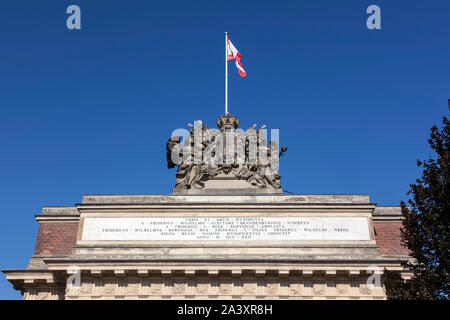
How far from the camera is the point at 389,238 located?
2327 cm

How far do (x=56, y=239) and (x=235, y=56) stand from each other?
14.5 metres

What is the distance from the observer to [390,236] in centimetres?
2331

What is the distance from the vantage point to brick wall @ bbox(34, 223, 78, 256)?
23.6m

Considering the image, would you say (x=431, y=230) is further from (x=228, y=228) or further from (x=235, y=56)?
(x=235, y=56)

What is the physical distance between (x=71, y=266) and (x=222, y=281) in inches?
252

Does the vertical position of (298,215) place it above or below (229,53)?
below

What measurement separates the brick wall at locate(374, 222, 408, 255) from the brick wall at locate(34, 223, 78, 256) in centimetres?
1429

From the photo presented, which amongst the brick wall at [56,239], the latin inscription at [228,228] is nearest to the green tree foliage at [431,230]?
the latin inscription at [228,228]

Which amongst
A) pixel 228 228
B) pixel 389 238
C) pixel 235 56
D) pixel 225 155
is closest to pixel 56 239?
pixel 228 228

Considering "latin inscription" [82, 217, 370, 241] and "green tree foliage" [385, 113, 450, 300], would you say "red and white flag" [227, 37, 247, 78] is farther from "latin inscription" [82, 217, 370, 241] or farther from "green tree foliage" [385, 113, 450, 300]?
"green tree foliage" [385, 113, 450, 300]

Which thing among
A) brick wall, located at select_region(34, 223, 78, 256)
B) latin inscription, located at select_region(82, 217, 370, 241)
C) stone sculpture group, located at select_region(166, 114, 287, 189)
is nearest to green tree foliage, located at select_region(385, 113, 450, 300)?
latin inscription, located at select_region(82, 217, 370, 241)
